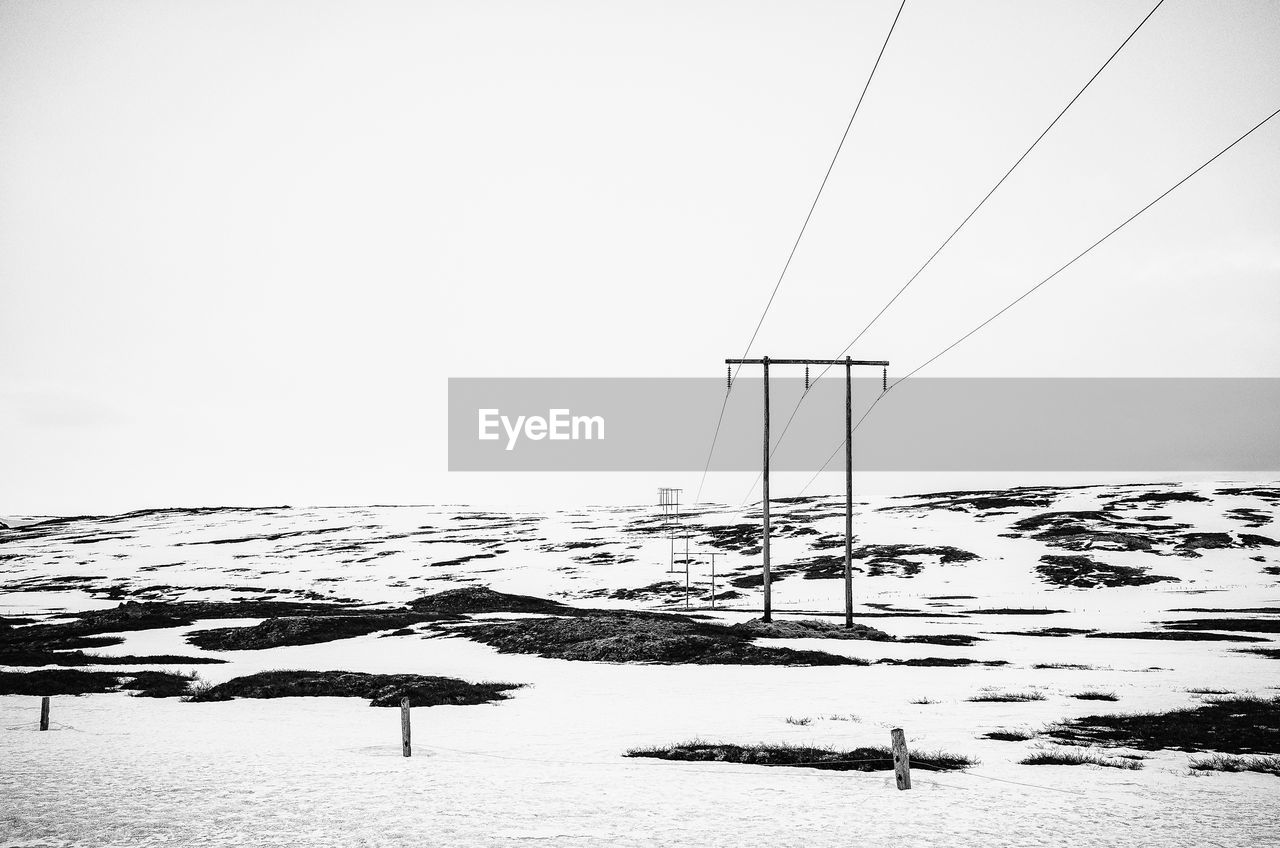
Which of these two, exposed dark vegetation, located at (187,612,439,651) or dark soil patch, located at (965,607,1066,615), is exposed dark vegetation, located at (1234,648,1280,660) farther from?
exposed dark vegetation, located at (187,612,439,651)

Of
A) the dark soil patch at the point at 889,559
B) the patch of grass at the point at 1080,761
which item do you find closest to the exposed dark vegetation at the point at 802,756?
the patch of grass at the point at 1080,761

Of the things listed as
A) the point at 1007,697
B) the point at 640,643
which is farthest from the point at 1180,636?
the point at 640,643

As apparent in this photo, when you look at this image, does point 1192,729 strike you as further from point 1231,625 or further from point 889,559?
point 889,559

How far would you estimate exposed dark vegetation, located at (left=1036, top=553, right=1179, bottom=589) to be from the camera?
→ 3236 inches

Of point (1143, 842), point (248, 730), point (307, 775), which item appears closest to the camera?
point (1143, 842)

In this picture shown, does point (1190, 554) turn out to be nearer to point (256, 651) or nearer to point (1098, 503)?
point (1098, 503)

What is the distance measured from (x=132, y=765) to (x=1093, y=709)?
2708 centimetres

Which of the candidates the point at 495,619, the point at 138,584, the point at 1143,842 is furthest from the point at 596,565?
the point at 1143,842

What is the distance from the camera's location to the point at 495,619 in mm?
65500

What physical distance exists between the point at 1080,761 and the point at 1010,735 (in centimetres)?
355

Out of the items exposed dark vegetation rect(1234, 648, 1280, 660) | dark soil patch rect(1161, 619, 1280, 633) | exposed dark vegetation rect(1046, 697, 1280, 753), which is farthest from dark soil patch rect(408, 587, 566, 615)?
exposed dark vegetation rect(1046, 697, 1280, 753)

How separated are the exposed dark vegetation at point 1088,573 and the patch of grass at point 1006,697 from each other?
58.3 m

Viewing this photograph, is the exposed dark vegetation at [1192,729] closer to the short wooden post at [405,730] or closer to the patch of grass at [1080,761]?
the patch of grass at [1080,761]

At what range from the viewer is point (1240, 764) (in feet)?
62.7
